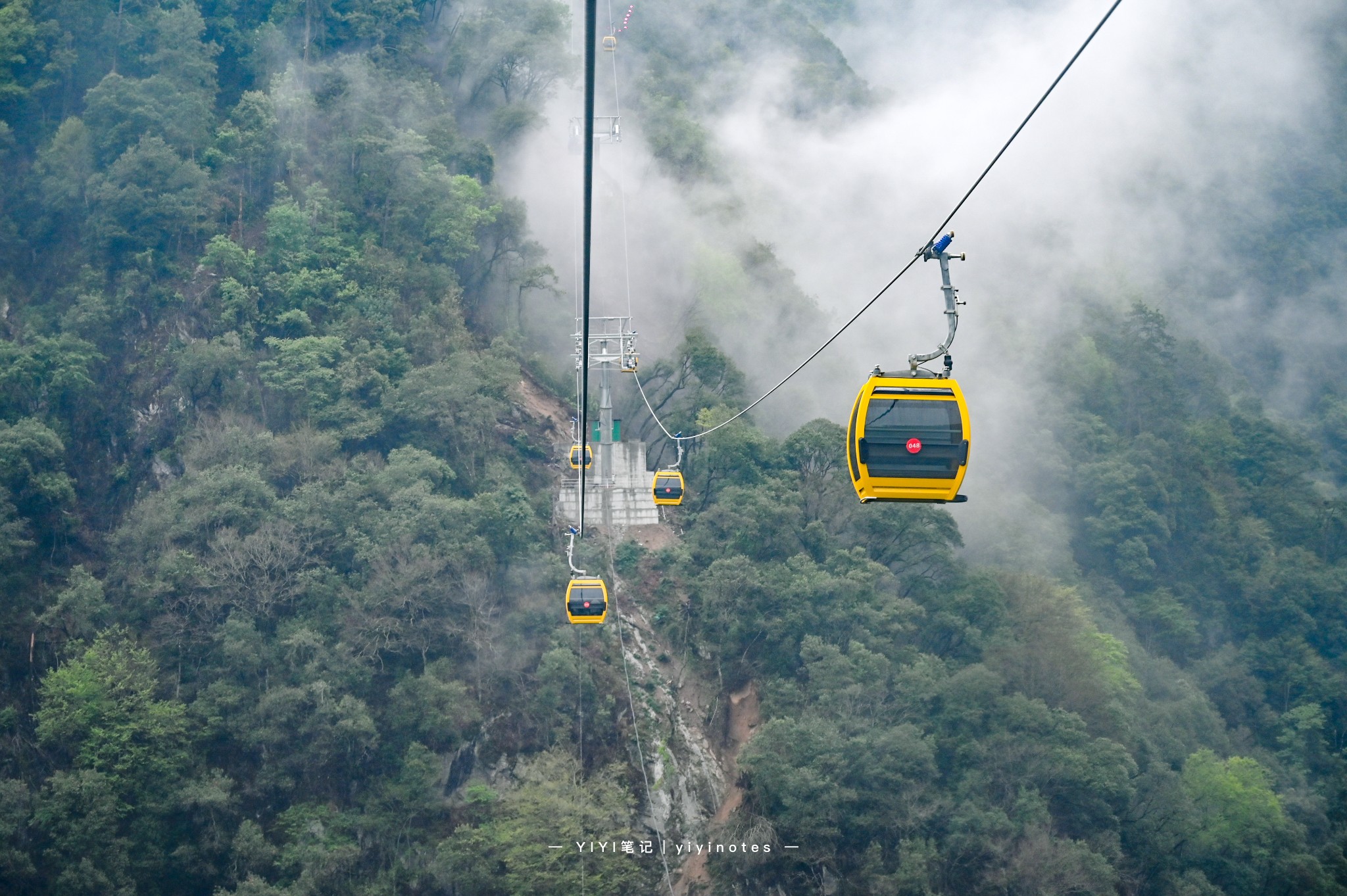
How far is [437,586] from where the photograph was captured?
3644 cm

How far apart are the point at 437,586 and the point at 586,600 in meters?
6.20

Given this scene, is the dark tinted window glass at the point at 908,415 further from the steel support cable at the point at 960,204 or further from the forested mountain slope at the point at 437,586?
the forested mountain slope at the point at 437,586

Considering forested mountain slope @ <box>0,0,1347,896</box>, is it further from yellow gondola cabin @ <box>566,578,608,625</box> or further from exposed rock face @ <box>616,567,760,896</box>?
yellow gondola cabin @ <box>566,578,608,625</box>

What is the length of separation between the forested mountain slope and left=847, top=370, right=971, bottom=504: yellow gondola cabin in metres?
19.1

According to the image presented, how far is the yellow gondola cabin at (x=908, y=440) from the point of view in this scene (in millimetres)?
17062

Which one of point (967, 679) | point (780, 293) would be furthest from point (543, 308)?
point (967, 679)

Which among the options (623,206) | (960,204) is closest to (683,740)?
(623,206)

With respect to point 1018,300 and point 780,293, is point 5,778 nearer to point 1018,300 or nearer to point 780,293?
point 780,293

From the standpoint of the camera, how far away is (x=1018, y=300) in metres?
61.0

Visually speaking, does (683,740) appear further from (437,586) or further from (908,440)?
(908,440)

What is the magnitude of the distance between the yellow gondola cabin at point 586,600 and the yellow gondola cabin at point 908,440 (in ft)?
50.1

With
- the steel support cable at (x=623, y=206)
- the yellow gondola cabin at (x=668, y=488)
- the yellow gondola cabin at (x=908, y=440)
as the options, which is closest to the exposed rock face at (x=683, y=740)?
the yellow gondola cabin at (x=668, y=488)

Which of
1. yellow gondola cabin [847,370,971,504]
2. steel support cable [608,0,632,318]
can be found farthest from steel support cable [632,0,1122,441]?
steel support cable [608,0,632,318]

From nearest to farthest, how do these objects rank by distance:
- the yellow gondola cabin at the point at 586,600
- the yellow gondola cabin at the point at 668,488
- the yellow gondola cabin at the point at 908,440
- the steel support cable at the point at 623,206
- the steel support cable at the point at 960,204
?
the steel support cable at the point at 960,204
the yellow gondola cabin at the point at 908,440
the yellow gondola cabin at the point at 586,600
the yellow gondola cabin at the point at 668,488
the steel support cable at the point at 623,206
